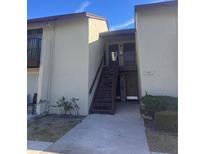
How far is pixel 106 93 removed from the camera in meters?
13.1

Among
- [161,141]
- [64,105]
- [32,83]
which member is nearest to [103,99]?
[64,105]

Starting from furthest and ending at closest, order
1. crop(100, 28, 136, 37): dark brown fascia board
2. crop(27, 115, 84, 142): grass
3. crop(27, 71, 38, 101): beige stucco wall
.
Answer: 1. crop(100, 28, 136, 37): dark brown fascia board
2. crop(27, 71, 38, 101): beige stucco wall
3. crop(27, 115, 84, 142): grass

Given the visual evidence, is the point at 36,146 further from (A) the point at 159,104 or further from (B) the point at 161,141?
(A) the point at 159,104

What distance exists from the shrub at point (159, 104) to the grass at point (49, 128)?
3557 mm

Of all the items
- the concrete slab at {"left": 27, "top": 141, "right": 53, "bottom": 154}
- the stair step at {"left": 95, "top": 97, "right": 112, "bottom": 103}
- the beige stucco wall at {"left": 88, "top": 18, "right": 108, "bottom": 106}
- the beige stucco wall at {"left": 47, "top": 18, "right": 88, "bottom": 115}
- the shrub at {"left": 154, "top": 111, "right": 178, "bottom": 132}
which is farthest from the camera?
the stair step at {"left": 95, "top": 97, "right": 112, "bottom": 103}

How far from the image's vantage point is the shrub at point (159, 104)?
30.8 feet

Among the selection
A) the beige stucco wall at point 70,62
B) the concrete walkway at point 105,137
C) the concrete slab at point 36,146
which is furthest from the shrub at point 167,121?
the beige stucco wall at point 70,62

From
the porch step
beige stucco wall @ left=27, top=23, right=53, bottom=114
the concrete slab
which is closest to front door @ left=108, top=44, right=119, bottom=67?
the porch step

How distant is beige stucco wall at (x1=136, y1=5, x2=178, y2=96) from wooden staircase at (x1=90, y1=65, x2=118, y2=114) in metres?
2.43

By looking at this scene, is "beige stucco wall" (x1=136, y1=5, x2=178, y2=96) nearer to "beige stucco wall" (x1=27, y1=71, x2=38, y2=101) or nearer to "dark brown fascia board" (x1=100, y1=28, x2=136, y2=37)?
"dark brown fascia board" (x1=100, y1=28, x2=136, y2=37)

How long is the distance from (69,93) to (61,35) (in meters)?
3.66

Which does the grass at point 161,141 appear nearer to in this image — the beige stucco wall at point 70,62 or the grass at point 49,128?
the grass at point 49,128

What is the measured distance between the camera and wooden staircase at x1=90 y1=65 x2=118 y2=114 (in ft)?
38.9

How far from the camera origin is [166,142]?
22.6 feet
